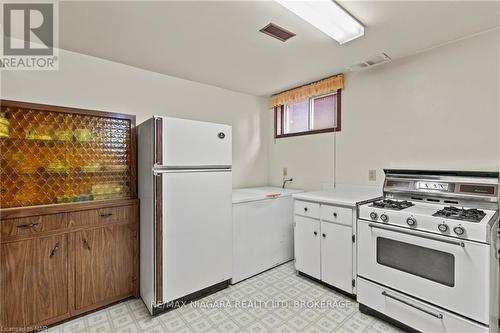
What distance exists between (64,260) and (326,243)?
2315 millimetres

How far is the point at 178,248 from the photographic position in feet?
6.86

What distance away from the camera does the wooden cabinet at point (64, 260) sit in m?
1.76

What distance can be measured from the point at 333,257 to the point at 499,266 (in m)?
1.14

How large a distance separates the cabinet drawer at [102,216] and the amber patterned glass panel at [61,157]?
5.8 inches

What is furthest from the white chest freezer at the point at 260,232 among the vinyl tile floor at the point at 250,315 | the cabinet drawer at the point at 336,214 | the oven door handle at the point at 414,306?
the oven door handle at the point at 414,306

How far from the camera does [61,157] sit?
6.75 ft

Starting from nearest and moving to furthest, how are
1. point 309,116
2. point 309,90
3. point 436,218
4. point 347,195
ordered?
1. point 436,218
2. point 347,195
3. point 309,90
4. point 309,116

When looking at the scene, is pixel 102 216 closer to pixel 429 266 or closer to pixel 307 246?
pixel 307 246

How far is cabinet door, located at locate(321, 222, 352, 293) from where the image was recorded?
7.20 feet

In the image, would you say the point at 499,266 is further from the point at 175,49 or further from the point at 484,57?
the point at 175,49

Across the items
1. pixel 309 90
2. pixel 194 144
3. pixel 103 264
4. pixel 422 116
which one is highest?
pixel 309 90

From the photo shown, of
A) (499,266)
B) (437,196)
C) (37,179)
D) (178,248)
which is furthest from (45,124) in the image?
(499,266)

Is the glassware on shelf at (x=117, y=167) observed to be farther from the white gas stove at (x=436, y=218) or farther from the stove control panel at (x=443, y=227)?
the stove control panel at (x=443, y=227)
